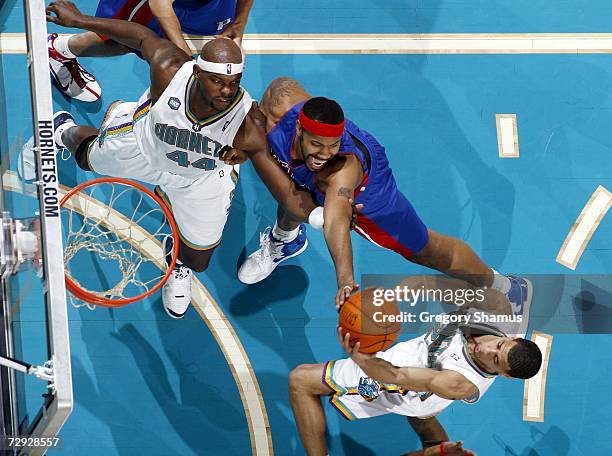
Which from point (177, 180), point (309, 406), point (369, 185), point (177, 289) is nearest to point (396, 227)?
point (369, 185)

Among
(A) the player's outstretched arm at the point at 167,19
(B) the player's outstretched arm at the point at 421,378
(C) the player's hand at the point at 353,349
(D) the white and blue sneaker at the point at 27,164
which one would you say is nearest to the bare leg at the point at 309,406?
(B) the player's outstretched arm at the point at 421,378

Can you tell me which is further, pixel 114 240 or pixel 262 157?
pixel 114 240

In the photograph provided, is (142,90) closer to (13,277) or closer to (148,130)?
(148,130)

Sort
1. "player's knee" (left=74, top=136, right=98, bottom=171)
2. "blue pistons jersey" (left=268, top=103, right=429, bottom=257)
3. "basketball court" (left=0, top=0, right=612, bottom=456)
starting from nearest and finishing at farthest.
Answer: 1. "blue pistons jersey" (left=268, top=103, right=429, bottom=257)
2. "player's knee" (left=74, top=136, right=98, bottom=171)
3. "basketball court" (left=0, top=0, right=612, bottom=456)

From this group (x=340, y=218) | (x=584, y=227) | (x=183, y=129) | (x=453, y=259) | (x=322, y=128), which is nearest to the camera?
(x=322, y=128)

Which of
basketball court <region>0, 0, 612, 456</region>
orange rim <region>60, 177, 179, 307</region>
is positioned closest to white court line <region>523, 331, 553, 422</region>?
basketball court <region>0, 0, 612, 456</region>

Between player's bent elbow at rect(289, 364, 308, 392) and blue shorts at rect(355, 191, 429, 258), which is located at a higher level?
blue shorts at rect(355, 191, 429, 258)

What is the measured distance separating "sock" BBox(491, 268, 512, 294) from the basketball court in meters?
0.37

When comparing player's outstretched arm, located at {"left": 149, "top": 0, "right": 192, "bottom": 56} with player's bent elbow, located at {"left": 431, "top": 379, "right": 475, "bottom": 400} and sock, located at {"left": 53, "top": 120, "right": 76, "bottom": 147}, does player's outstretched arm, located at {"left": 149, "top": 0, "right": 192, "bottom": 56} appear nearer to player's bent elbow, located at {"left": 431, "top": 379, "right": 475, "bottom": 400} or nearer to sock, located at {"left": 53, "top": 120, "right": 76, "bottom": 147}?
sock, located at {"left": 53, "top": 120, "right": 76, "bottom": 147}

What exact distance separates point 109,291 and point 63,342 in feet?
7.67

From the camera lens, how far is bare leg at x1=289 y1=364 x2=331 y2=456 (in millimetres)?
6309

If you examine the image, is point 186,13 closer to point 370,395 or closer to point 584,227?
point 370,395

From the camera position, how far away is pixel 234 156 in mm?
5688

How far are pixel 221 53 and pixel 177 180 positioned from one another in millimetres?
1307
